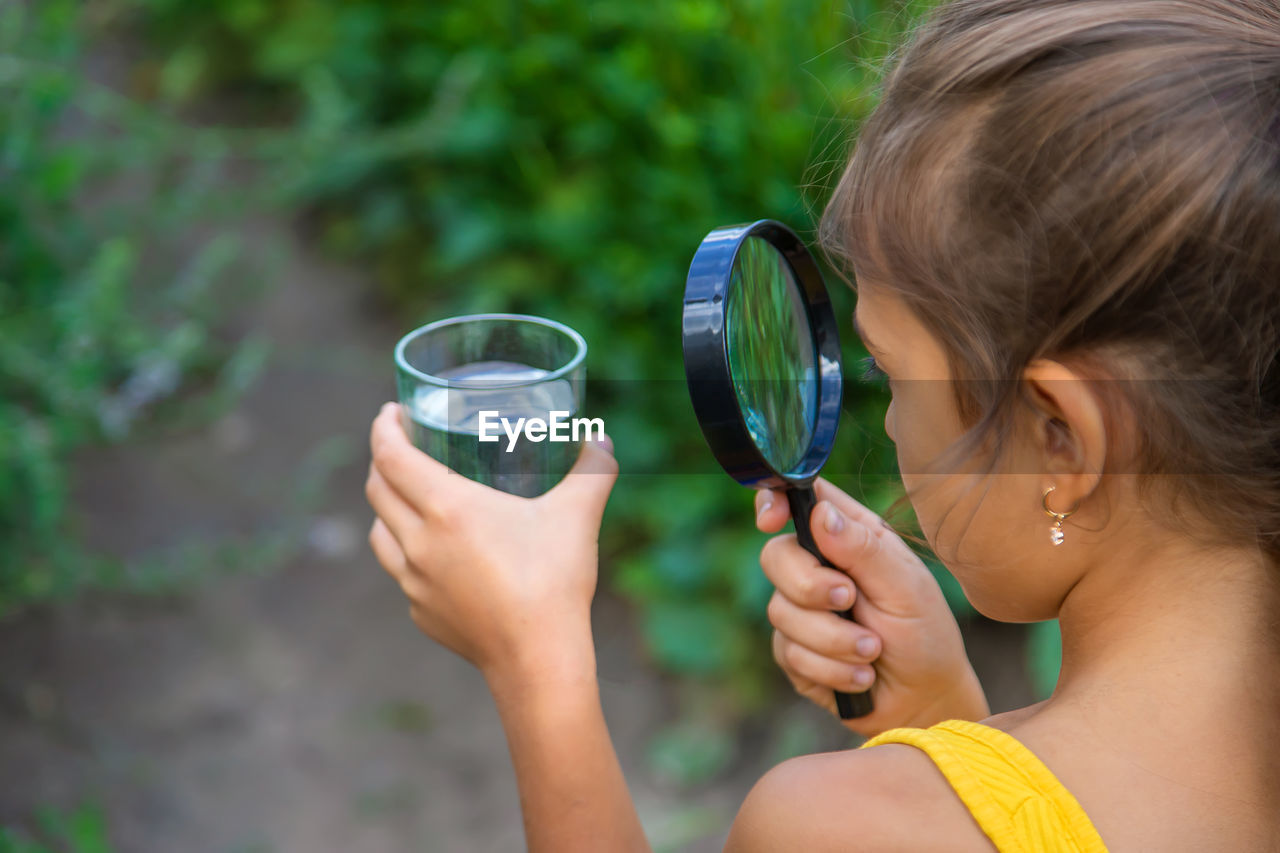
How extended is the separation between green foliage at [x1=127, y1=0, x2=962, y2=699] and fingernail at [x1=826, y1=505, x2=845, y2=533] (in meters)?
0.82

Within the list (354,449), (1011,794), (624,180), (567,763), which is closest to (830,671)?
(567,763)

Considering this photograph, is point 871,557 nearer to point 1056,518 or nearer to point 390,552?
point 1056,518

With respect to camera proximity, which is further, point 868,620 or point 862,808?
point 868,620

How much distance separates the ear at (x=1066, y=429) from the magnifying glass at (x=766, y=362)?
0.28 meters

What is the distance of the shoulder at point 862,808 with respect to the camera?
96cm

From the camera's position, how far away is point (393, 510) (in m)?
1.34

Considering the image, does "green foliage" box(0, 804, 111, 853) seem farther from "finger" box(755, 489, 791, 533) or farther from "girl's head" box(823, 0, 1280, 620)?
"girl's head" box(823, 0, 1280, 620)

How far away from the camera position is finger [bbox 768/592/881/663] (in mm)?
1428

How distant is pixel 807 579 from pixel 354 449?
263 centimetres

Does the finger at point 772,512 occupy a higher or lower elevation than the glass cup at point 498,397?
lower

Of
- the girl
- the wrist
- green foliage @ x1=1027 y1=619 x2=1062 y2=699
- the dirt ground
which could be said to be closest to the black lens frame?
the girl

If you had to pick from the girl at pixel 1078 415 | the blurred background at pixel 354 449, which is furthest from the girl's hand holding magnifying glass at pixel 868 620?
the blurred background at pixel 354 449

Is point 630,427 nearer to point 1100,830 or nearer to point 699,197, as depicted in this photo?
point 699,197

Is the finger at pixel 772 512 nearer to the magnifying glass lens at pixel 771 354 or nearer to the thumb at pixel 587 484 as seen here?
the magnifying glass lens at pixel 771 354
